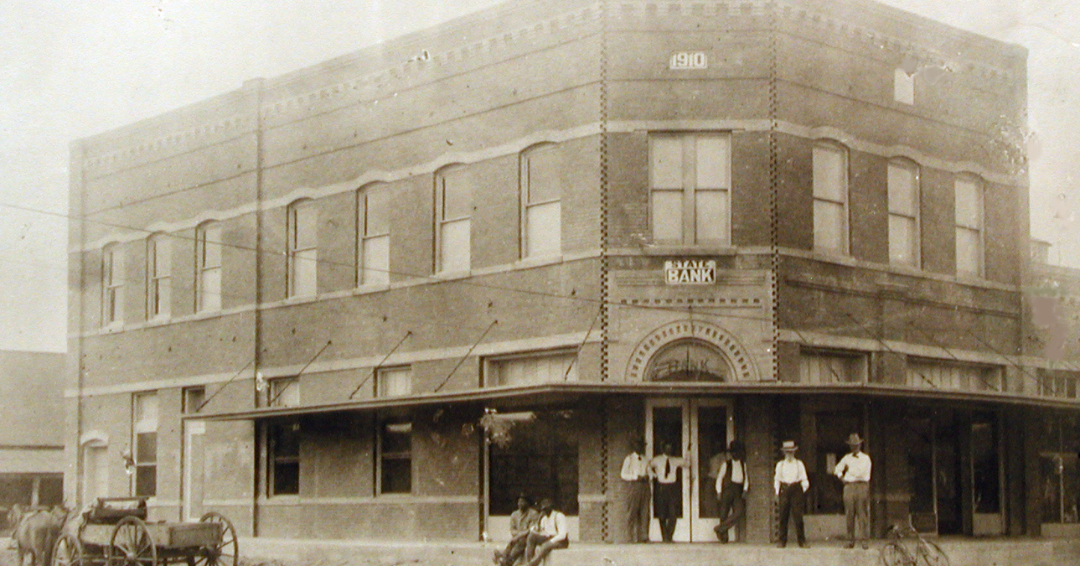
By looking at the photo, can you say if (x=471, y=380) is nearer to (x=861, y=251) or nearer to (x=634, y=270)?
(x=634, y=270)

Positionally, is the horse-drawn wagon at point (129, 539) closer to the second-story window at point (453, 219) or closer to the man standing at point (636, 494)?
the man standing at point (636, 494)

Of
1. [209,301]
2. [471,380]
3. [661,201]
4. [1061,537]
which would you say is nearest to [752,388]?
[661,201]

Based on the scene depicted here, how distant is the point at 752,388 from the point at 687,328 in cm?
193

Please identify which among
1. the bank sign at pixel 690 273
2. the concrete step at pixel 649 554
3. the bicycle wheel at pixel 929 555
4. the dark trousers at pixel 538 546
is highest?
the bank sign at pixel 690 273

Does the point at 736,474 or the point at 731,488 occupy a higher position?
the point at 736,474

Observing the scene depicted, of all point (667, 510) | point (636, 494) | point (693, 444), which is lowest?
point (667, 510)

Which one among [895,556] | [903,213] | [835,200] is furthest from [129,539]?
[903,213]

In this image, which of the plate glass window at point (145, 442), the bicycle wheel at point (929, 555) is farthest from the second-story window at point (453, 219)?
Answer: the plate glass window at point (145, 442)

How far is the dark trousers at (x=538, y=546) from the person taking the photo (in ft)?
57.0

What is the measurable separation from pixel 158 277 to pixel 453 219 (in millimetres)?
9979

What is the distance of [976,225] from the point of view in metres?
25.2

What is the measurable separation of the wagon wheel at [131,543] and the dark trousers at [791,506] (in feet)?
29.0

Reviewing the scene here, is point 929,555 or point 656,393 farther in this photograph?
point 656,393

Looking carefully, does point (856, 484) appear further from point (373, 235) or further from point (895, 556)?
point (373, 235)
